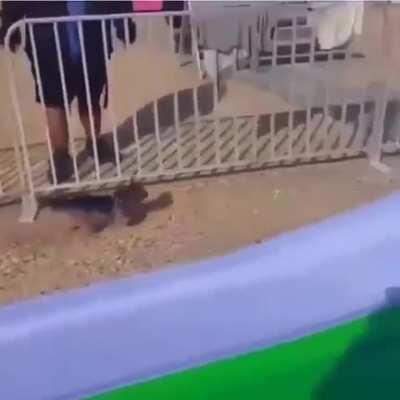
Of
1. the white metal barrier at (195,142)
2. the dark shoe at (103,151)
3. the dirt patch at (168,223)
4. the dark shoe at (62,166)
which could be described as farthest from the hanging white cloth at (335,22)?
the dark shoe at (62,166)

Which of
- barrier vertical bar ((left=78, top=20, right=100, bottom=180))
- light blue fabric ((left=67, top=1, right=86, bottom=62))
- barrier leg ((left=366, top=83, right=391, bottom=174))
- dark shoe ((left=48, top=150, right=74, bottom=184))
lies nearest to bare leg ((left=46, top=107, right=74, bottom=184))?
dark shoe ((left=48, top=150, right=74, bottom=184))

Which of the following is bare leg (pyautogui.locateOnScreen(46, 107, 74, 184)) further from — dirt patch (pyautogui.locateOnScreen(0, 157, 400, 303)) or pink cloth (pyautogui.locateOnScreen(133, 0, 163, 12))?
pink cloth (pyautogui.locateOnScreen(133, 0, 163, 12))

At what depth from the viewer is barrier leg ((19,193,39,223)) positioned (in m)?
3.32

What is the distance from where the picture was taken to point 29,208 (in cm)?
336

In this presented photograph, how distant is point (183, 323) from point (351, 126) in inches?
111

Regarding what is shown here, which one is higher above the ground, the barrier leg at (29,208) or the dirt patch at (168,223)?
the barrier leg at (29,208)

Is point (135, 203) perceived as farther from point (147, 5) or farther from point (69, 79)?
point (147, 5)

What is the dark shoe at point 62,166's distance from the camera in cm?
364

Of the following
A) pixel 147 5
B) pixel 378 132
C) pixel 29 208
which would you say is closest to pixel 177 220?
pixel 29 208

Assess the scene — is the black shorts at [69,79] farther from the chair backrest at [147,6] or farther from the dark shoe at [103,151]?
the chair backrest at [147,6]

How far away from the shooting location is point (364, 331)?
1.62 meters

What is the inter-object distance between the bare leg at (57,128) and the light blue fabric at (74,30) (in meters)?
0.26

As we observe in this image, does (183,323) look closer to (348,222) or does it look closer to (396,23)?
(348,222)

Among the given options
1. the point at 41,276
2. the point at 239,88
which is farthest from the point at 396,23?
the point at 41,276
